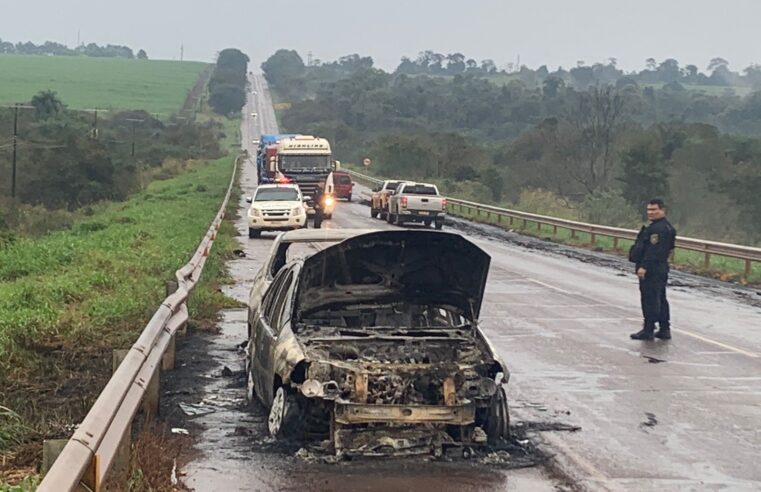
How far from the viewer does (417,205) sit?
43531mm

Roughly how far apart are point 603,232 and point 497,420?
28006 millimetres

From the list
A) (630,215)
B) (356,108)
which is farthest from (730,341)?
(356,108)

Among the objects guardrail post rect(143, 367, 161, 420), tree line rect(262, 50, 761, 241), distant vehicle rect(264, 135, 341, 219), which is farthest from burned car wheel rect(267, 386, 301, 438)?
tree line rect(262, 50, 761, 241)

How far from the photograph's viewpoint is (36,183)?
58.5 m

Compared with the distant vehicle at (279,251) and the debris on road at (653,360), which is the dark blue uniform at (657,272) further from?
the distant vehicle at (279,251)

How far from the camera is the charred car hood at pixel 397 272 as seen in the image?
29.8 ft

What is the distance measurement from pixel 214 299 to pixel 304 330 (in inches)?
350

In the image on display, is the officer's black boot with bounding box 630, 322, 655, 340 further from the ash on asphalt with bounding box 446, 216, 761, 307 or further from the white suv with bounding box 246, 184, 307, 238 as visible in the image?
the white suv with bounding box 246, 184, 307, 238

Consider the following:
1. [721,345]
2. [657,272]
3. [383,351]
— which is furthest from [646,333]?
[383,351]

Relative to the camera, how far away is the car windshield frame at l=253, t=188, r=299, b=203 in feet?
119

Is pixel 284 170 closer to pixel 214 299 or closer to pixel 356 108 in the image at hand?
pixel 214 299

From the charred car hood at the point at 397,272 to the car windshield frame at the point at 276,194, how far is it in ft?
88.3

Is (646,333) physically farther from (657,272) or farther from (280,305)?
(280,305)

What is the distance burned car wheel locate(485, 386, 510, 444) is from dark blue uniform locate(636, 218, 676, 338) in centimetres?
702
